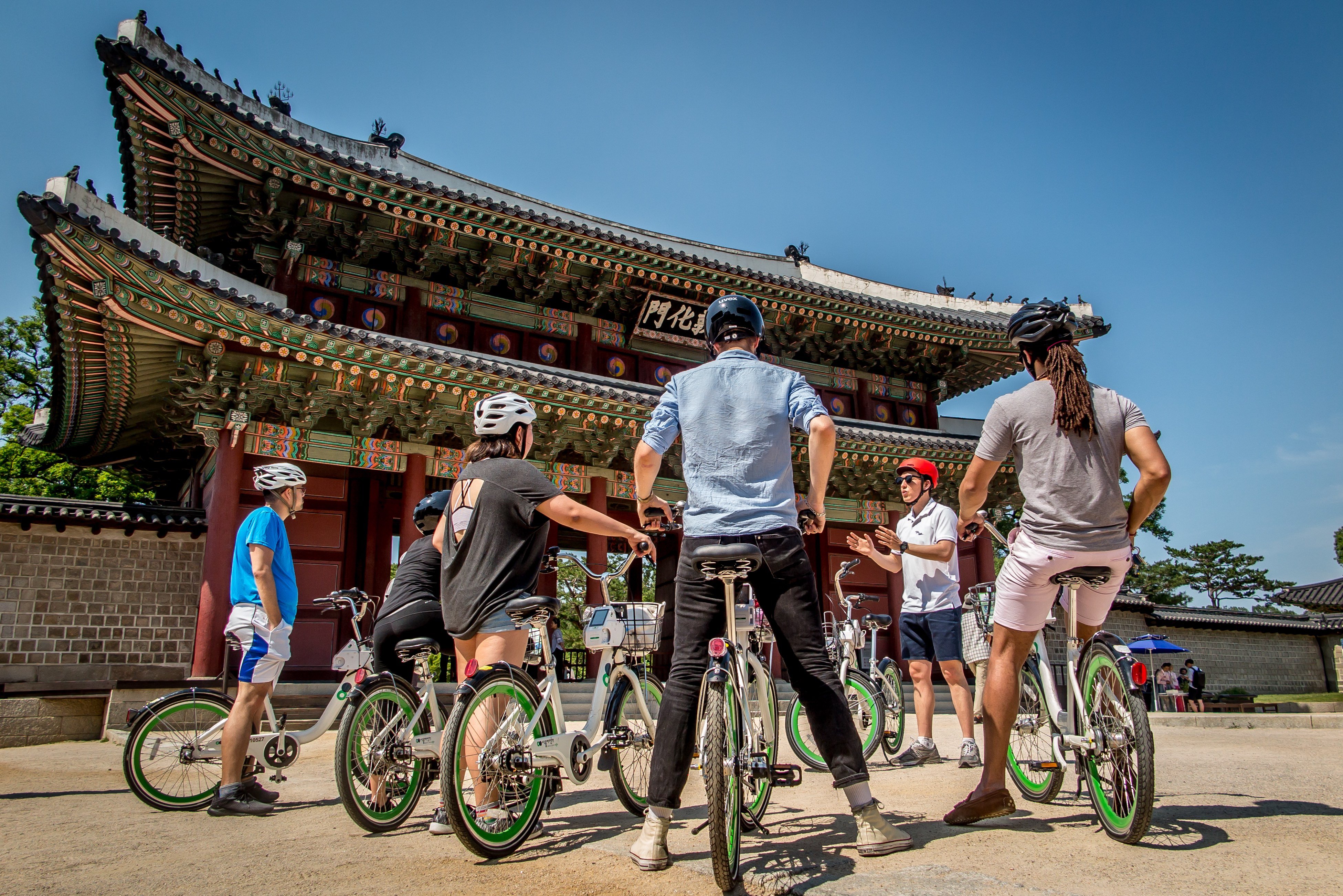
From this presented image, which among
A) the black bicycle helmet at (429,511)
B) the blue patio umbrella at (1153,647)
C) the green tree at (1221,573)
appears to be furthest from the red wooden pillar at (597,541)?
the green tree at (1221,573)

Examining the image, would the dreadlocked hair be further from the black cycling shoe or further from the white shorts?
the black cycling shoe

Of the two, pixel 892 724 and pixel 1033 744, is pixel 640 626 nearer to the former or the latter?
pixel 1033 744

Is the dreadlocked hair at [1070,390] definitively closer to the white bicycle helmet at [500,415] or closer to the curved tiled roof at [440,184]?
the white bicycle helmet at [500,415]

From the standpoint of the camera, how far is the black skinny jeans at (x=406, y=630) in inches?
158

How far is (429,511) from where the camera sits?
4.78 m

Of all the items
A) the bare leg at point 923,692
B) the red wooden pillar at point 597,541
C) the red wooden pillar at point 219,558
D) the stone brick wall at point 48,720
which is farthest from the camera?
the red wooden pillar at point 597,541

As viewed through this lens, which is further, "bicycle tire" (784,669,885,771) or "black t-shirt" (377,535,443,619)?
"bicycle tire" (784,669,885,771)

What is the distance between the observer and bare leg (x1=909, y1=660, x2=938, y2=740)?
496 centimetres

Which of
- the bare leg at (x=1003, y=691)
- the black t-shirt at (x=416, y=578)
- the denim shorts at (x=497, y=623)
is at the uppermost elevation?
the black t-shirt at (x=416, y=578)

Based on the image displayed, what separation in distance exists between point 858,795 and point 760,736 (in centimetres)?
44

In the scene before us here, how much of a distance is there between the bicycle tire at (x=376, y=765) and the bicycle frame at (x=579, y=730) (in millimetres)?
782

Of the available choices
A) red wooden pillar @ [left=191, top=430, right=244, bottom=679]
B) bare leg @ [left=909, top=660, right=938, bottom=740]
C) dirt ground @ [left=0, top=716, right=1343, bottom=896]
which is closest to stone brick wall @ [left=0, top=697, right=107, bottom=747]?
red wooden pillar @ [left=191, top=430, right=244, bottom=679]

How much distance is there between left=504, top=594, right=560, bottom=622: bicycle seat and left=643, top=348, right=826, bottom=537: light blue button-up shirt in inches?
30.1

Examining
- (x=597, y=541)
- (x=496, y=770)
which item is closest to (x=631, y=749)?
→ (x=496, y=770)
